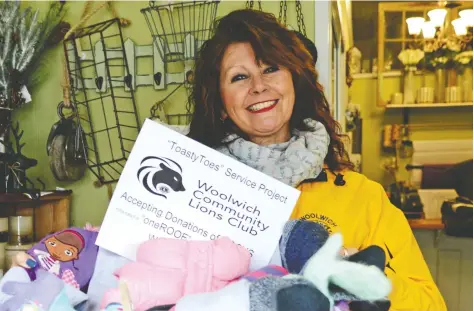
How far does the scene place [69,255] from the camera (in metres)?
0.79

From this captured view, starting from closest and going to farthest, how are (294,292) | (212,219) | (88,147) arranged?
(294,292)
(212,219)
(88,147)

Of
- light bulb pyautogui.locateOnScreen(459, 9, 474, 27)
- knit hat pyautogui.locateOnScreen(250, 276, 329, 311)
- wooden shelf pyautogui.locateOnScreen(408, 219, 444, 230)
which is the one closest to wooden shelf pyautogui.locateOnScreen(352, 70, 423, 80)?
light bulb pyautogui.locateOnScreen(459, 9, 474, 27)

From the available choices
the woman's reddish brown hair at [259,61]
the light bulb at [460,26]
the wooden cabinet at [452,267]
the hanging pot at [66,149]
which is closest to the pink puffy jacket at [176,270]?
the woman's reddish brown hair at [259,61]

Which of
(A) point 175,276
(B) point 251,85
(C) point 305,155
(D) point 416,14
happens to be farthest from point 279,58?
(D) point 416,14

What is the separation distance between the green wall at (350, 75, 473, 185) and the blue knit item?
4159 millimetres

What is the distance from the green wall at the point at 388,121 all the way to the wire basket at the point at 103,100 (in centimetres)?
343

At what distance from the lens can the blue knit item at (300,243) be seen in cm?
60

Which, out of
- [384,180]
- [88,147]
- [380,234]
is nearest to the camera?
[380,234]

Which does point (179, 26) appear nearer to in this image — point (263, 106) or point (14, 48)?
point (14, 48)

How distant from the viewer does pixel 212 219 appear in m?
0.72

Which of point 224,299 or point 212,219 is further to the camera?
point 212,219

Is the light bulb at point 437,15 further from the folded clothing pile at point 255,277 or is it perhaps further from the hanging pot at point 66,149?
the folded clothing pile at point 255,277

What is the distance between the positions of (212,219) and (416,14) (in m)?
4.09

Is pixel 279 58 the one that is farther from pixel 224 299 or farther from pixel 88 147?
pixel 88 147
